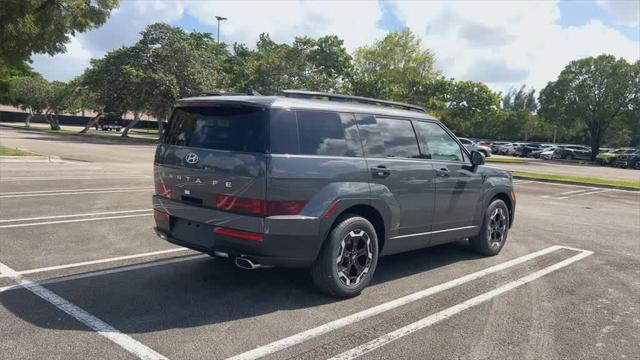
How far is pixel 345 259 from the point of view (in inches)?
194

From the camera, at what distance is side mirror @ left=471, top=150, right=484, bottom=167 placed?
6.40 metres

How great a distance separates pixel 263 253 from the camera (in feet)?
14.4

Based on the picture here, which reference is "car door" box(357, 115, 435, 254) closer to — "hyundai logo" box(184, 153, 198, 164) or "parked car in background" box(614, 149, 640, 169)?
"hyundai logo" box(184, 153, 198, 164)

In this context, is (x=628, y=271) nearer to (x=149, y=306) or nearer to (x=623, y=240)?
(x=623, y=240)

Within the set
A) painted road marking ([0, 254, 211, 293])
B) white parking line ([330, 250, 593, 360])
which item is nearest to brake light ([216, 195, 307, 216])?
white parking line ([330, 250, 593, 360])

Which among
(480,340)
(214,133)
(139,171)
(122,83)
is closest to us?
(480,340)

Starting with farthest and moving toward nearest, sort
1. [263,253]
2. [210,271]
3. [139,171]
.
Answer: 1. [139,171]
2. [210,271]
3. [263,253]

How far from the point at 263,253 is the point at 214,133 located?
122cm

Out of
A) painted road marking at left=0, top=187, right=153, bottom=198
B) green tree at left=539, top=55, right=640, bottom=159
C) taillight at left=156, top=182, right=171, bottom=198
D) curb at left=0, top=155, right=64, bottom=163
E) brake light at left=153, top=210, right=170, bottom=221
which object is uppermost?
green tree at left=539, top=55, right=640, bottom=159

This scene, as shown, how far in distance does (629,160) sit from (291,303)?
1695 inches

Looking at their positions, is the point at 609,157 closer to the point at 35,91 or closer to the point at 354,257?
the point at 354,257

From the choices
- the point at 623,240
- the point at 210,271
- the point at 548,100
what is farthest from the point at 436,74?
the point at 210,271

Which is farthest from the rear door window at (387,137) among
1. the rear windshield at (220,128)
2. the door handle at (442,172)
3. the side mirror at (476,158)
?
the rear windshield at (220,128)

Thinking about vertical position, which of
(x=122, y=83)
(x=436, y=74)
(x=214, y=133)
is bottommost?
(x=214, y=133)
